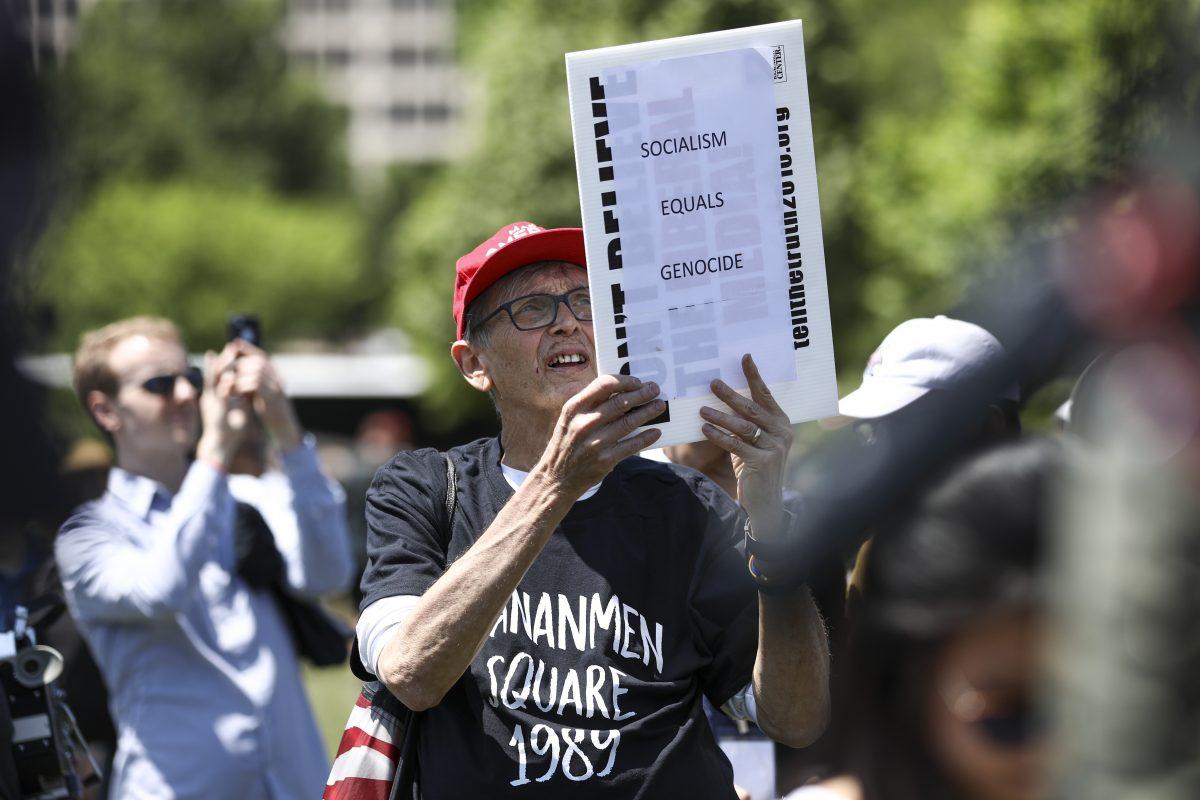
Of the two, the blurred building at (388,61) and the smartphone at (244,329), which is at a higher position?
the blurred building at (388,61)

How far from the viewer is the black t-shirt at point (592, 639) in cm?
244

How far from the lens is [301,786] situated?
406 cm

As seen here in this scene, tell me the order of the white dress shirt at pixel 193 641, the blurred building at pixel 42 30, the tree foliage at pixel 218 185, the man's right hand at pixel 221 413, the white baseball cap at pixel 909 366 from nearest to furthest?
the blurred building at pixel 42 30, the white baseball cap at pixel 909 366, the white dress shirt at pixel 193 641, the man's right hand at pixel 221 413, the tree foliage at pixel 218 185

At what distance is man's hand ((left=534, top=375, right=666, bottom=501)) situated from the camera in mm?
2291

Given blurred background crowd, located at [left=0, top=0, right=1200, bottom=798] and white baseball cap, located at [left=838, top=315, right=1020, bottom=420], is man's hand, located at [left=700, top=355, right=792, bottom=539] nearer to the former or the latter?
blurred background crowd, located at [left=0, top=0, right=1200, bottom=798]

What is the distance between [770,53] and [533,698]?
115 centimetres

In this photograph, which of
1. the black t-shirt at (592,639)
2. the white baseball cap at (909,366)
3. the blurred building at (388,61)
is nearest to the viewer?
the black t-shirt at (592,639)

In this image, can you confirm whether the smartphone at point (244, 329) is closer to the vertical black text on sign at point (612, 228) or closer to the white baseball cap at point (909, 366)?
the white baseball cap at point (909, 366)

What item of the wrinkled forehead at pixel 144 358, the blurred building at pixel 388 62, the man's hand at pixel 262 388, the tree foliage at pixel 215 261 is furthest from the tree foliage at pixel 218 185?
the blurred building at pixel 388 62

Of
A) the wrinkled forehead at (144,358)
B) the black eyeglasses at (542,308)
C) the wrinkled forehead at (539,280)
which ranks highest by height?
the wrinkled forehead at (539,280)

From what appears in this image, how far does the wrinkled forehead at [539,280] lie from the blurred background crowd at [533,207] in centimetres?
68

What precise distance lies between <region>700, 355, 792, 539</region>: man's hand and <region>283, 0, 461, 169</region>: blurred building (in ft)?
353

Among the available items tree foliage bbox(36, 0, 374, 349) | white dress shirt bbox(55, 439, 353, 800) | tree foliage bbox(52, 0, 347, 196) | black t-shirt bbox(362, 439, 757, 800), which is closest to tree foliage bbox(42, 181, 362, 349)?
tree foliage bbox(36, 0, 374, 349)

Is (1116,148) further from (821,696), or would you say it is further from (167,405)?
(167,405)
